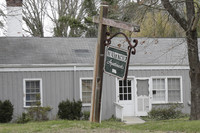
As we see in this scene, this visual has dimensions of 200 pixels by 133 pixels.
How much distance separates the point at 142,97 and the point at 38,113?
19.0 feet

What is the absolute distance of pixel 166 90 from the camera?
2184 centimetres

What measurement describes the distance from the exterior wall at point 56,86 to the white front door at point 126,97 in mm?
462

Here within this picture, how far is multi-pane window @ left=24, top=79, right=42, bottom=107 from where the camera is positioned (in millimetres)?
20281

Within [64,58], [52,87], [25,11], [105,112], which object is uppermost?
[25,11]

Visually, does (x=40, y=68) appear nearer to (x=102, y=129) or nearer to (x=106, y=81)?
(x=106, y=81)

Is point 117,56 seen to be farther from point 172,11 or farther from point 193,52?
point 193,52

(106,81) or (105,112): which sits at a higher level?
(106,81)

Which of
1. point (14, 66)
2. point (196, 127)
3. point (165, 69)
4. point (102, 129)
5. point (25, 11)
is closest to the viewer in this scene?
point (102, 129)

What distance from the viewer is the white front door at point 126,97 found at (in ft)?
70.6

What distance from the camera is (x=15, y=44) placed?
22406 mm

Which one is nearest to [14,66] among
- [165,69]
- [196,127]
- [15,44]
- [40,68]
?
[40,68]

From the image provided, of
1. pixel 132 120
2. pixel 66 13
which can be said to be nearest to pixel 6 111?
pixel 132 120

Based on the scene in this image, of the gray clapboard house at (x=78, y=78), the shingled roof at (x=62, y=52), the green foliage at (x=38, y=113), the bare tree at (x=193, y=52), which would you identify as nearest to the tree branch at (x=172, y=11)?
the bare tree at (x=193, y=52)

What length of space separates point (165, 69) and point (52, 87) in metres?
6.25
